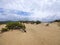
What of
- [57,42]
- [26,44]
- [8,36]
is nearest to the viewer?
[26,44]

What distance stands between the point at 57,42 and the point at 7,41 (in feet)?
12.4

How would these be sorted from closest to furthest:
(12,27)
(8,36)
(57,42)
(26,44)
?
1. (26,44)
2. (57,42)
3. (8,36)
4. (12,27)

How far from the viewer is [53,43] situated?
472 inches

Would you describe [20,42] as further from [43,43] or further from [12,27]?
[12,27]

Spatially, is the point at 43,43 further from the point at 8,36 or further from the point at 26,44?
the point at 8,36

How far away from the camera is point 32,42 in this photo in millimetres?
11953

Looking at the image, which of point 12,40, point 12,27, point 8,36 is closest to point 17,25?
point 12,27

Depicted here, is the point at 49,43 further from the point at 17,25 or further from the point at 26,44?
the point at 17,25

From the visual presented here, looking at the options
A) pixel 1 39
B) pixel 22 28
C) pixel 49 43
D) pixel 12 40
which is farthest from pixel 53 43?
pixel 22 28

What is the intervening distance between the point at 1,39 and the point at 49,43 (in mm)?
3664

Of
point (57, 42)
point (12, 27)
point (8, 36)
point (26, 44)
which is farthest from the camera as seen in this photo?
point (12, 27)

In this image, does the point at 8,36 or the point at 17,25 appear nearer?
the point at 8,36

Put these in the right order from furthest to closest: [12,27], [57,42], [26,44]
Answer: [12,27] < [57,42] < [26,44]

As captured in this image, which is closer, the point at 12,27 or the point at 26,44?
the point at 26,44
